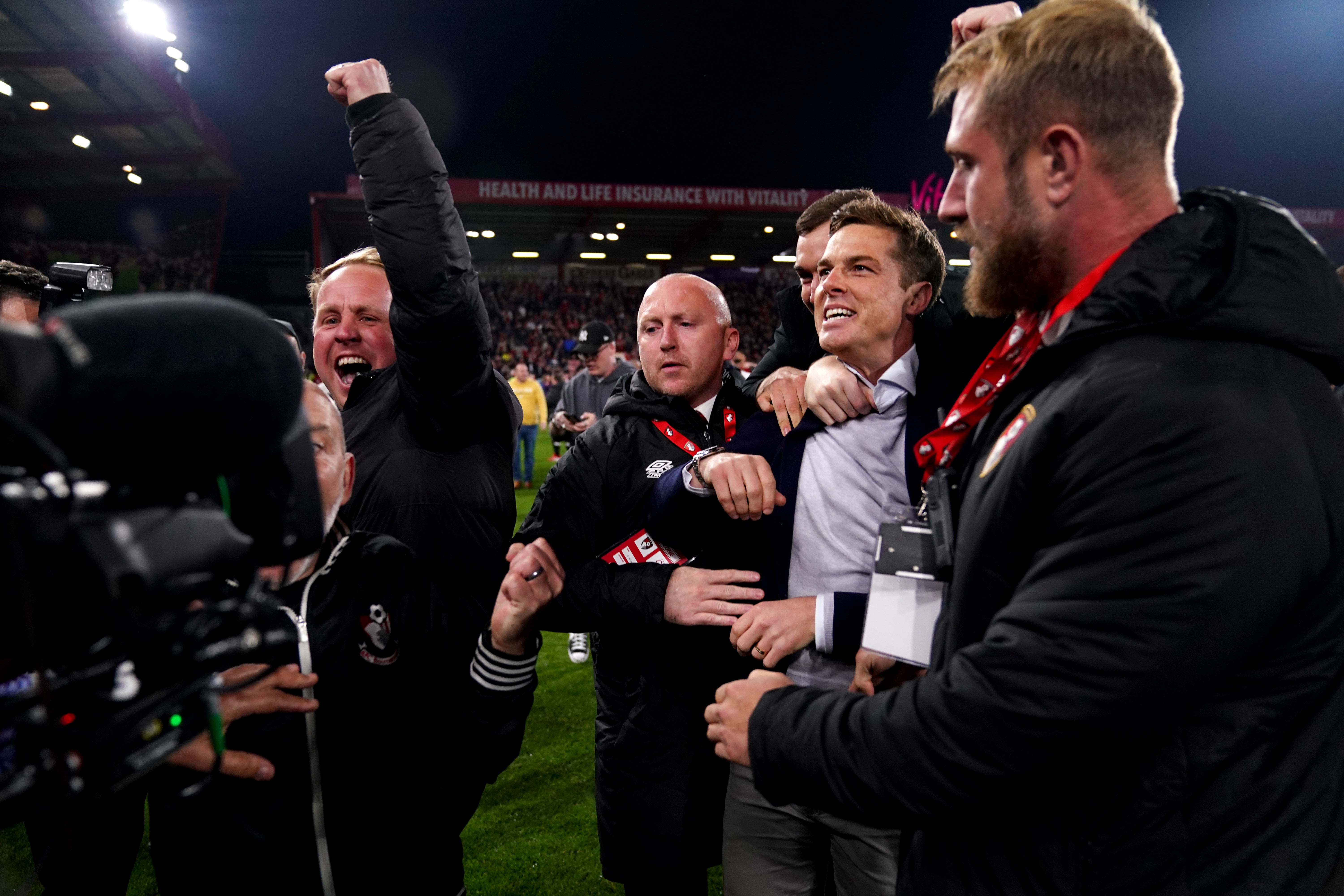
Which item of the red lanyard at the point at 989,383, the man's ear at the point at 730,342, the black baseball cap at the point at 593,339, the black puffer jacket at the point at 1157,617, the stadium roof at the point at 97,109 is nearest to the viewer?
the black puffer jacket at the point at 1157,617

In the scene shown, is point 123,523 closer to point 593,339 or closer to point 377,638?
point 377,638

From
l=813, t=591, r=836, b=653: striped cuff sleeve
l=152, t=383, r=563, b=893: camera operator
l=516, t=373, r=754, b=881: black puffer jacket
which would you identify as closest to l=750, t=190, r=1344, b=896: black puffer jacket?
l=813, t=591, r=836, b=653: striped cuff sleeve

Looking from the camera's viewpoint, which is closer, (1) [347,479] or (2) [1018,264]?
(2) [1018,264]

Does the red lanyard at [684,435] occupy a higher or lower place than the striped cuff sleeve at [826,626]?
higher

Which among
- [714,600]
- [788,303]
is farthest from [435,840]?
[788,303]

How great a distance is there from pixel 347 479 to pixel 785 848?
1.31 metres

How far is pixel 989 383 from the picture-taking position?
123 cm

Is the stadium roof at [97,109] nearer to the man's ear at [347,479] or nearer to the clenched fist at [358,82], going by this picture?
the clenched fist at [358,82]

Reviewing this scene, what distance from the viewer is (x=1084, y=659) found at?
2.75 ft

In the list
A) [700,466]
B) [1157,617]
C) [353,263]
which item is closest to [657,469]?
[700,466]

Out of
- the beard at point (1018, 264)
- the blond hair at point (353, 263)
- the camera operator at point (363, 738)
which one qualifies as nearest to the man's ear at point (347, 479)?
the camera operator at point (363, 738)

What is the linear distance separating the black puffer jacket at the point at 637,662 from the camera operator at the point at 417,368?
19 cm

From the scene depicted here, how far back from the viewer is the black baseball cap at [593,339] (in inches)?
307

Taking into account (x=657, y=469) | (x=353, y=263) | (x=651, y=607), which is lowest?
(x=651, y=607)
